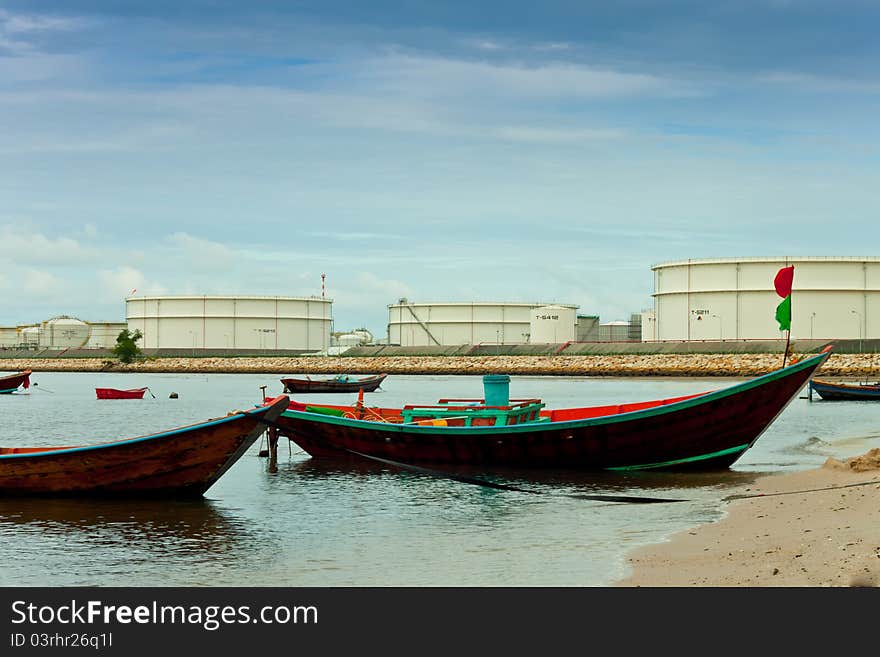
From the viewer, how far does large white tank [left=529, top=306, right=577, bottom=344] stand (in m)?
114

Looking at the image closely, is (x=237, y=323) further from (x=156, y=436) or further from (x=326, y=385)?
(x=156, y=436)

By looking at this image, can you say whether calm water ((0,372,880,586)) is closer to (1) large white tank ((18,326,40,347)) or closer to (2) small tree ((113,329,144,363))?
(2) small tree ((113,329,144,363))

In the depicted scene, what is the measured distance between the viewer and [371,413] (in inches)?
925

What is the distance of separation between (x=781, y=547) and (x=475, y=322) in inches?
4428

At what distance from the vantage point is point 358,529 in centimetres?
1536

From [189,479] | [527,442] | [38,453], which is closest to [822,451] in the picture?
[527,442]

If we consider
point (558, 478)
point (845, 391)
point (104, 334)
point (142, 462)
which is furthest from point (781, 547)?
point (104, 334)

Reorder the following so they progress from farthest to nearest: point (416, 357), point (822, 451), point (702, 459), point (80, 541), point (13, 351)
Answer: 1. point (13, 351)
2. point (416, 357)
3. point (822, 451)
4. point (702, 459)
5. point (80, 541)

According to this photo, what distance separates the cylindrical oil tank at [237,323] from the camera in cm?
12531

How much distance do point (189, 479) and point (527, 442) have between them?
692 cm

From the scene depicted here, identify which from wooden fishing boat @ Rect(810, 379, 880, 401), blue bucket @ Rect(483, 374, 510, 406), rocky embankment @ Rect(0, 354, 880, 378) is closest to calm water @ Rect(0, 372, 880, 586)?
blue bucket @ Rect(483, 374, 510, 406)

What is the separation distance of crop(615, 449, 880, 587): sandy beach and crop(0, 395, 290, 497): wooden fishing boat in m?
6.60

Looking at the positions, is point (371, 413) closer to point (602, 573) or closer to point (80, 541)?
point (80, 541)

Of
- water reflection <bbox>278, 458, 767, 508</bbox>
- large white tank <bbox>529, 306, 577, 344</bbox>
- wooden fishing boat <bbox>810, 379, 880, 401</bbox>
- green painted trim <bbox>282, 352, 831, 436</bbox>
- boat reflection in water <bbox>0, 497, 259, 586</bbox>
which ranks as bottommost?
boat reflection in water <bbox>0, 497, 259, 586</bbox>
